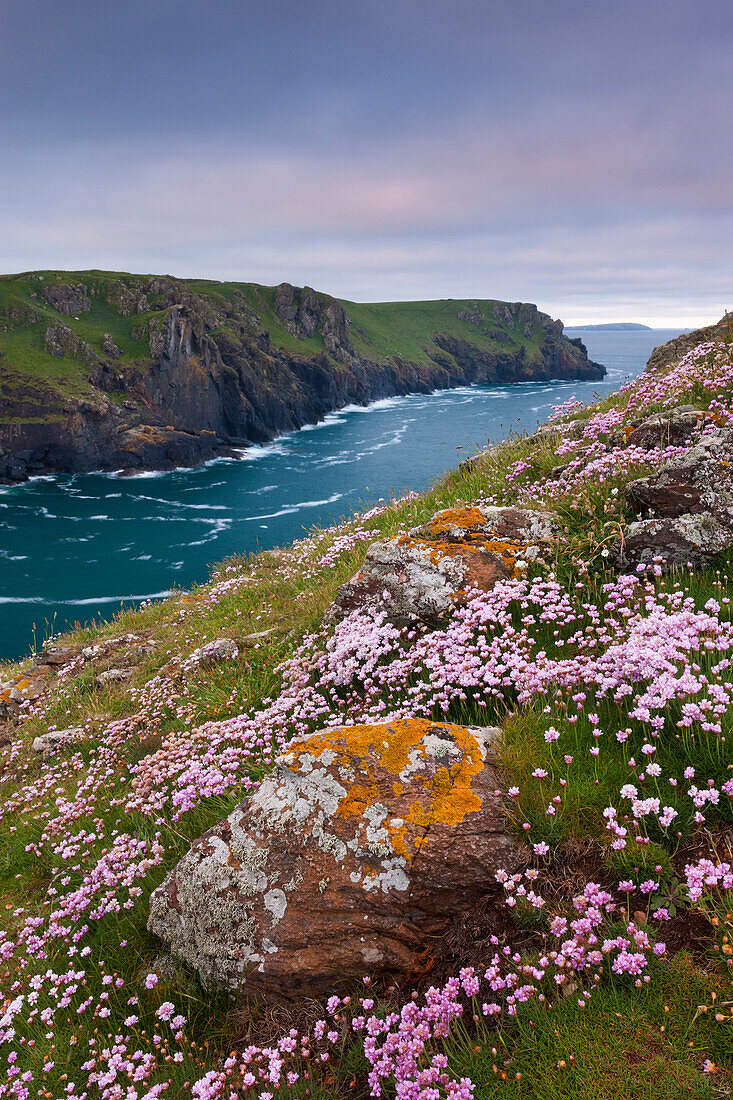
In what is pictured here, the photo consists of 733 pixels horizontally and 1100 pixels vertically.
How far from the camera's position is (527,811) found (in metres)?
3.60

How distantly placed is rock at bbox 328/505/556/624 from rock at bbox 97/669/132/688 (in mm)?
6069

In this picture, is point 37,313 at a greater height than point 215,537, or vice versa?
point 37,313

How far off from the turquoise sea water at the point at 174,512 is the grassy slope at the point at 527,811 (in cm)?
1699

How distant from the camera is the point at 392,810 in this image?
372 cm

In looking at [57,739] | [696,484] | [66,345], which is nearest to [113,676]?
[57,739]

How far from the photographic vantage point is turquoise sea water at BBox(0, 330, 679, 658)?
49.1 m

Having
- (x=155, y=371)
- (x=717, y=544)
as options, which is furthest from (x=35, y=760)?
(x=155, y=371)

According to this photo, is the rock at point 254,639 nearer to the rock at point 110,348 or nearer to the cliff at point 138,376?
the cliff at point 138,376

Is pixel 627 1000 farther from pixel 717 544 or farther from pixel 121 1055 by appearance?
pixel 717 544

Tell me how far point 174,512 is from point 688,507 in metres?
74.4

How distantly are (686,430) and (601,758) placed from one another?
5860 mm

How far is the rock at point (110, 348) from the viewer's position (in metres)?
114

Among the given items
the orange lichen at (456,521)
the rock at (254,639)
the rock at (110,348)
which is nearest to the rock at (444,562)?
the orange lichen at (456,521)

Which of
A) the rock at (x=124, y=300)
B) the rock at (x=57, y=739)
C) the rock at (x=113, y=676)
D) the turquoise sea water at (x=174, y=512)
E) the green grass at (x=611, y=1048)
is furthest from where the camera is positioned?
the rock at (x=124, y=300)
